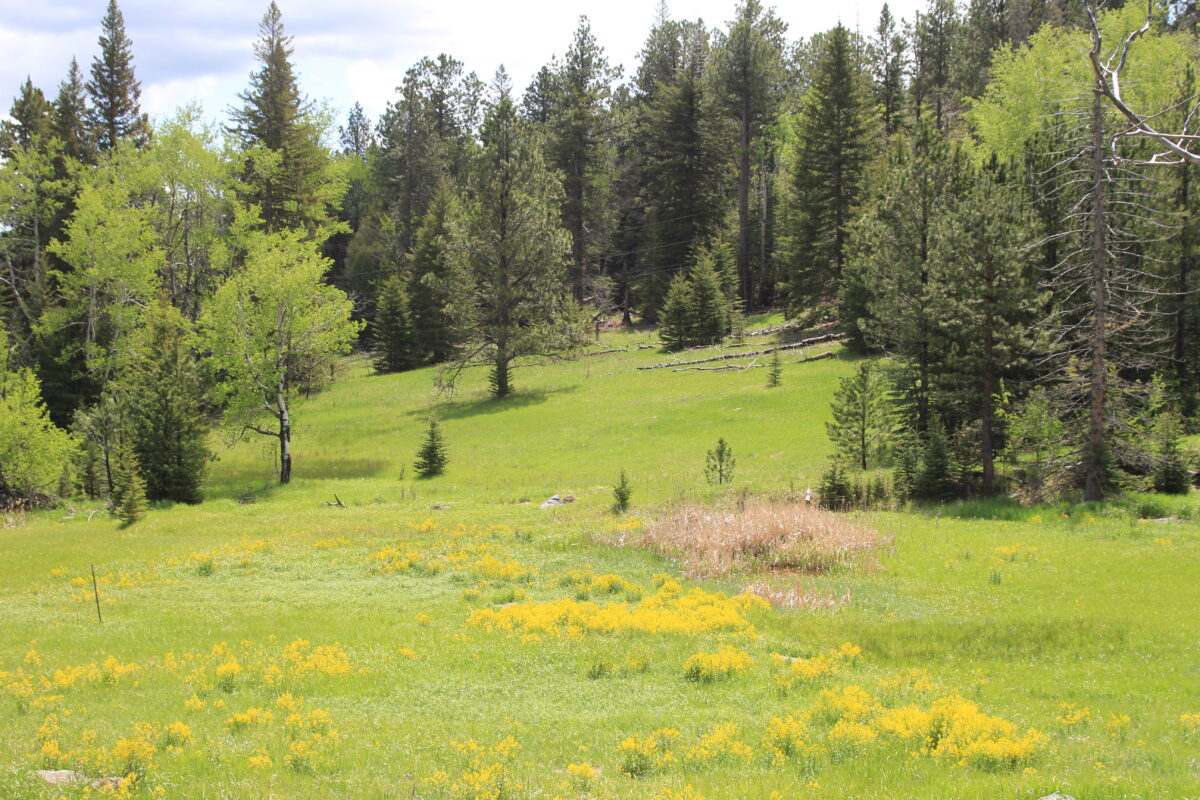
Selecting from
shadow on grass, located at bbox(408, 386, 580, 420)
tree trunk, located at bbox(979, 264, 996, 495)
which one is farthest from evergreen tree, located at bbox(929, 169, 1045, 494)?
shadow on grass, located at bbox(408, 386, 580, 420)

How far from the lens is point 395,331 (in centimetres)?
6550

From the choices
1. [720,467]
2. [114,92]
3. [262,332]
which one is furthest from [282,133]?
[720,467]

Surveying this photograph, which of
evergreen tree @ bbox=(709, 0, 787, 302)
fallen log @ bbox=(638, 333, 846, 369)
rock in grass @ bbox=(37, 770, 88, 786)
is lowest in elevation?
rock in grass @ bbox=(37, 770, 88, 786)

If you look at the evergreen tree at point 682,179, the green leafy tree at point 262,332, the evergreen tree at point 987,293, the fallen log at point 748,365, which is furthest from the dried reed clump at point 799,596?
the evergreen tree at point 682,179

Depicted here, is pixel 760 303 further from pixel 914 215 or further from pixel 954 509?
pixel 954 509

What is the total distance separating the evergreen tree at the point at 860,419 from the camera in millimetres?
28969

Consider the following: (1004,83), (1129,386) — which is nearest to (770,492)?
(1129,386)

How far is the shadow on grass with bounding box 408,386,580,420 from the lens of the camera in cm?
4828

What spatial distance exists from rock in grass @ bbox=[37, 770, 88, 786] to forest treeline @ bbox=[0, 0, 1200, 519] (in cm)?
1427

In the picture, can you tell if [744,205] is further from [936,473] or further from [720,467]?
[936,473]

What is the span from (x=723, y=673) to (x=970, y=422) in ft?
65.1

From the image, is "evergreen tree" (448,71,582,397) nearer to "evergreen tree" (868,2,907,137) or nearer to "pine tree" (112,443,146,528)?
"pine tree" (112,443,146,528)

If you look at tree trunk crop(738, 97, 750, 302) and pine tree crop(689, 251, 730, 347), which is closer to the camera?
pine tree crop(689, 251, 730, 347)

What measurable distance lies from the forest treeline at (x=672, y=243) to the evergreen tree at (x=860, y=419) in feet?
0.43
